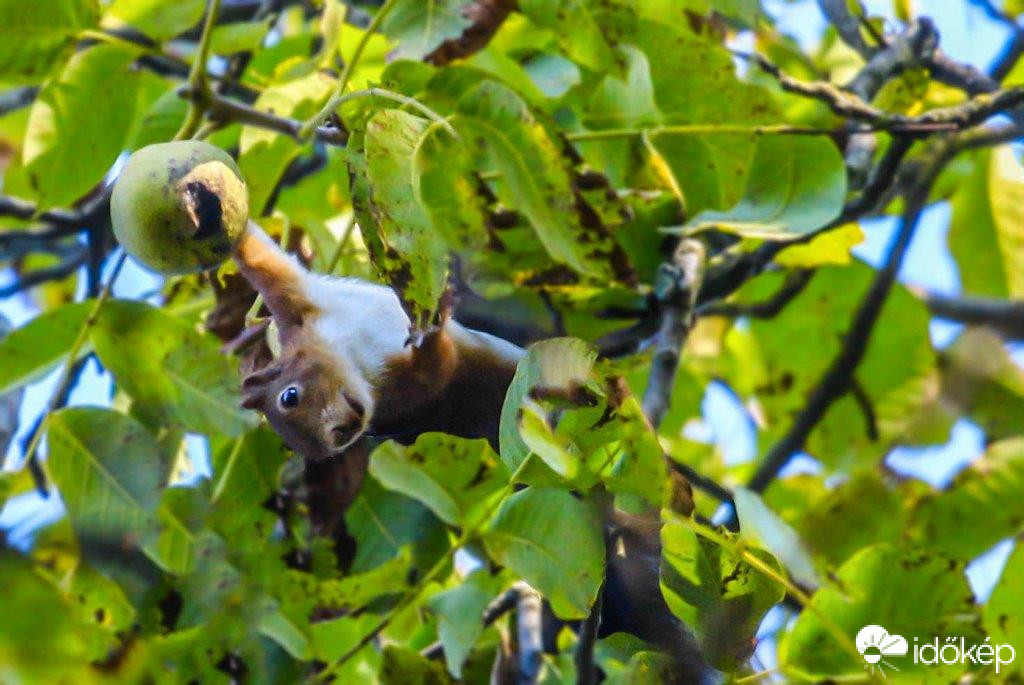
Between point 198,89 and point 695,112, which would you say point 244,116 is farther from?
point 695,112

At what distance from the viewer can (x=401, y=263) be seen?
73cm

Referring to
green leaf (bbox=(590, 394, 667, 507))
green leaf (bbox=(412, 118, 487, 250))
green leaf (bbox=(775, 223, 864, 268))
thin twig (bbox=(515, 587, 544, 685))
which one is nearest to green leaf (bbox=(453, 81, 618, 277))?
green leaf (bbox=(412, 118, 487, 250))

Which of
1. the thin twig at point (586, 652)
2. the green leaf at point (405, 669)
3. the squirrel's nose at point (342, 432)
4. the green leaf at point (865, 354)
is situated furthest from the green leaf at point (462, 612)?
the green leaf at point (865, 354)

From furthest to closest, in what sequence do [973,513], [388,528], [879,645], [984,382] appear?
[973,513], [388,528], [984,382], [879,645]

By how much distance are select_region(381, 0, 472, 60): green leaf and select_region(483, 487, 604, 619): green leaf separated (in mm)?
450

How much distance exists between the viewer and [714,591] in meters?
0.77

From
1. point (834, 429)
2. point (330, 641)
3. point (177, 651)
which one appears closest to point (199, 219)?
point (177, 651)

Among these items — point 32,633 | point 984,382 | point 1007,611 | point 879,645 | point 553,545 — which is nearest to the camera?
point 32,633

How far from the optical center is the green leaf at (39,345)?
1.37 m

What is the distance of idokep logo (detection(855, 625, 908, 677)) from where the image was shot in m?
1.04

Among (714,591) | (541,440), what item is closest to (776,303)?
(714,591)

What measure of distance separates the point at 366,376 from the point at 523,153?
41 centimetres

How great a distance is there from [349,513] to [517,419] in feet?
2.55

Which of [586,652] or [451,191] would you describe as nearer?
[451,191]
